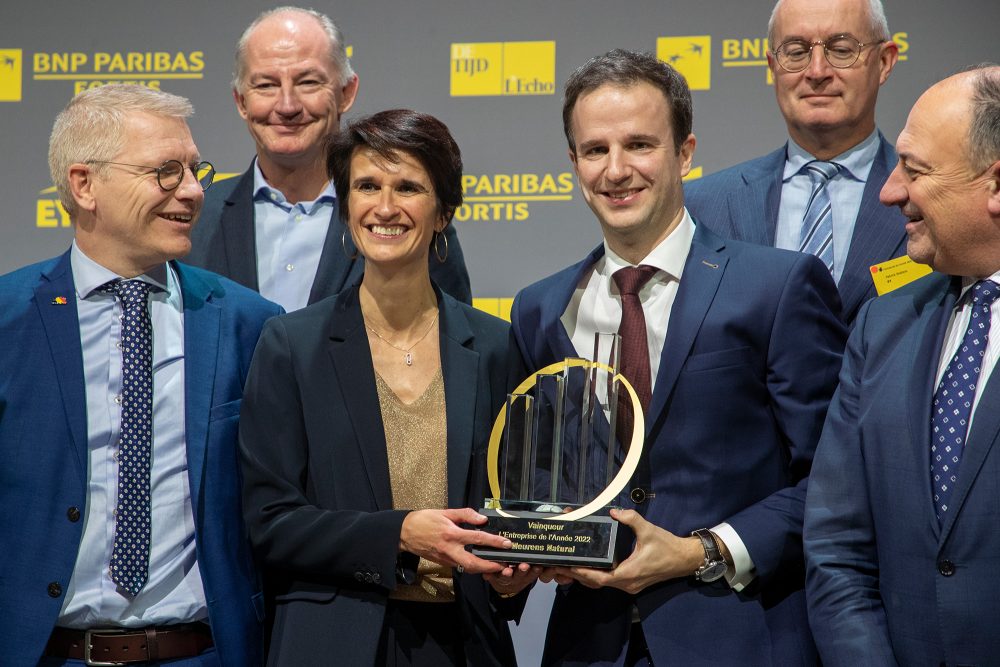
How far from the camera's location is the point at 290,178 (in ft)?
13.6

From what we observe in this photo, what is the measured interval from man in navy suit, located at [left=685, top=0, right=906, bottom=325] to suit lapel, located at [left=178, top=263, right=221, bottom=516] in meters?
1.44

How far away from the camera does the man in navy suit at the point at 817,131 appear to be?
11.3ft

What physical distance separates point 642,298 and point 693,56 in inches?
105

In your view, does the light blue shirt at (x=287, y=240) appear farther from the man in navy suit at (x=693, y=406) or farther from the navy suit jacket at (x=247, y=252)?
the man in navy suit at (x=693, y=406)

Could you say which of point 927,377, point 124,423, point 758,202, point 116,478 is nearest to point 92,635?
point 116,478

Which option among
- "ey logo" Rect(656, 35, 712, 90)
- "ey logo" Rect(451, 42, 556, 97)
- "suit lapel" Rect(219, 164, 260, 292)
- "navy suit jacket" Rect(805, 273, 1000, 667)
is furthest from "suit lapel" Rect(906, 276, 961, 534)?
"ey logo" Rect(451, 42, 556, 97)

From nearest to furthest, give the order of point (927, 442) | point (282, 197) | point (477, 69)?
point (927, 442)
point (282, 197)
point (477, 69)

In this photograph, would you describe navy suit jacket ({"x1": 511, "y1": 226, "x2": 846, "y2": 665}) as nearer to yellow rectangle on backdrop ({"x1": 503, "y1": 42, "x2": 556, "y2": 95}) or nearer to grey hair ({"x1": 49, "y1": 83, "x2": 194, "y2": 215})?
grey hair ({"x1": 49, "y1": 83, "x2": 194, "y2": 215})

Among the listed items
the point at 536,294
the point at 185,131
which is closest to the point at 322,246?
the point at 185,131

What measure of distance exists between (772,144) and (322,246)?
2.18 metres

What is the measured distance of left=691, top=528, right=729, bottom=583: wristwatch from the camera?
8.36 ft

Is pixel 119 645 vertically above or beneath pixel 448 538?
beneath

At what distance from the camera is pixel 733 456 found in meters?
2.62

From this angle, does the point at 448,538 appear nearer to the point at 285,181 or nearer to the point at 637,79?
the point at 637,79
